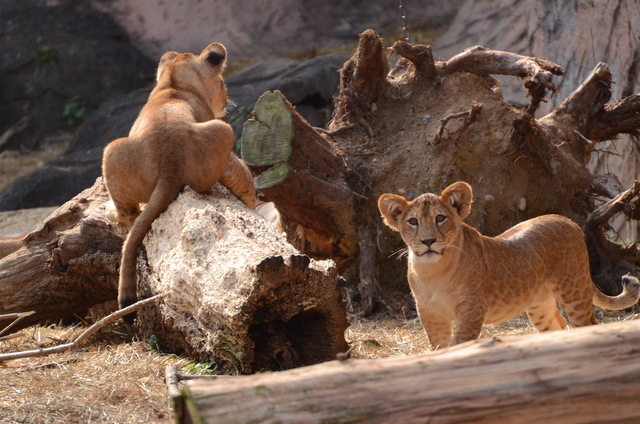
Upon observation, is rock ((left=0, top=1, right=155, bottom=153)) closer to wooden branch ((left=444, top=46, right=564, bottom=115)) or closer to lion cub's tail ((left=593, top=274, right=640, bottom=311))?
wooden branch ((left=444, top=46, right=564, bottom=115))

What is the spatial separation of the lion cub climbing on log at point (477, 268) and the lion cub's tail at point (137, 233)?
5.47ft

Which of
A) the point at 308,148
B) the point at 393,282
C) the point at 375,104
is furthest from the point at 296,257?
the point at 375,104

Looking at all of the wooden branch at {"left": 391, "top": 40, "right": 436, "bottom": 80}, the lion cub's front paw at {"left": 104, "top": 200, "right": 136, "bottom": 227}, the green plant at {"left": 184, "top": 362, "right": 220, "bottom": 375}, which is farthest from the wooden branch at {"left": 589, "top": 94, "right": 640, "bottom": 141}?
the green plant at {"left": 184, "top": 362, "right": 220, "bottom": 375}

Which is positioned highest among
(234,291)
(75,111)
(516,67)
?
(516,67)

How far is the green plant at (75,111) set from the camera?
14953 millimetres

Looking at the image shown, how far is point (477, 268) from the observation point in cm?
478

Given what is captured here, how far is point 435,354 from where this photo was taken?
108 inches

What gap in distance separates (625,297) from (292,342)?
7.24 ft

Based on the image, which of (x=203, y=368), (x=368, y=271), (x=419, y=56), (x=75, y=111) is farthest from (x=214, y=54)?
(x=75, y=111)

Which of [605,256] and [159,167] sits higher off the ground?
[159,167]

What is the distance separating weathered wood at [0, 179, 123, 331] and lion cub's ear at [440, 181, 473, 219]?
283 centimetres

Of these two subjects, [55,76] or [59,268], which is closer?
[59,268]

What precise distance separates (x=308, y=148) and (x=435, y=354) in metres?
4.33

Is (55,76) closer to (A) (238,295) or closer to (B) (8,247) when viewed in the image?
(B) (8,247)
